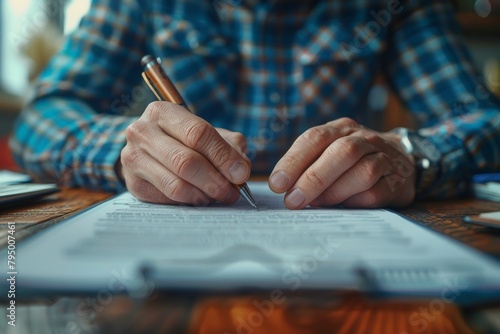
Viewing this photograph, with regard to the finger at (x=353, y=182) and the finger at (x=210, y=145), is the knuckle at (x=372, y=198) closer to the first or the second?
the finger at (x=353, y=182)

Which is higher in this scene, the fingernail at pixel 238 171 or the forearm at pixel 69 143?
Answer: the fingernail at pixel 238 171

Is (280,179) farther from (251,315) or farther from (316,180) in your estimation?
(251,315)

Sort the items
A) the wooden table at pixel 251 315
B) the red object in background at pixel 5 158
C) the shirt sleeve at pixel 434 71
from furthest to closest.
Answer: the red object in background at pixel 5 158, the shirt sleeve at pixel 434 71, the wooden table at pixel 251 315

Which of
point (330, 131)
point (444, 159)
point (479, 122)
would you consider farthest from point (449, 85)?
point (330, 131)

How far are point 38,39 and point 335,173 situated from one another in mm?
1404

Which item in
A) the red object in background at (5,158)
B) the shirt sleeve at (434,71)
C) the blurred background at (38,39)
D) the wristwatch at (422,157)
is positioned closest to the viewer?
the wristwatch at (422,157)

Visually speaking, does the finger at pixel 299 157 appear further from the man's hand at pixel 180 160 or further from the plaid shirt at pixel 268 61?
the plaid shirt at pixel 268 61

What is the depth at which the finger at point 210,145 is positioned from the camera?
1.28 feet

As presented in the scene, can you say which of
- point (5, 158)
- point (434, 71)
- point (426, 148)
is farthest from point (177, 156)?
point (5, 158)

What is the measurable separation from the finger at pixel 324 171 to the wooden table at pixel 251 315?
0.19 m

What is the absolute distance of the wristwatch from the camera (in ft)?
1.65

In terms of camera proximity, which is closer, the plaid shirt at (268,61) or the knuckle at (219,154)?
the knuckle at (219,154)

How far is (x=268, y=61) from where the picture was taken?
0.81m

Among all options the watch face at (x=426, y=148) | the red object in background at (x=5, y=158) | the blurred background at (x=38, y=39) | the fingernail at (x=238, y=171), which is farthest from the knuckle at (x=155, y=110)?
the blurred background at (x=38, y=39)
